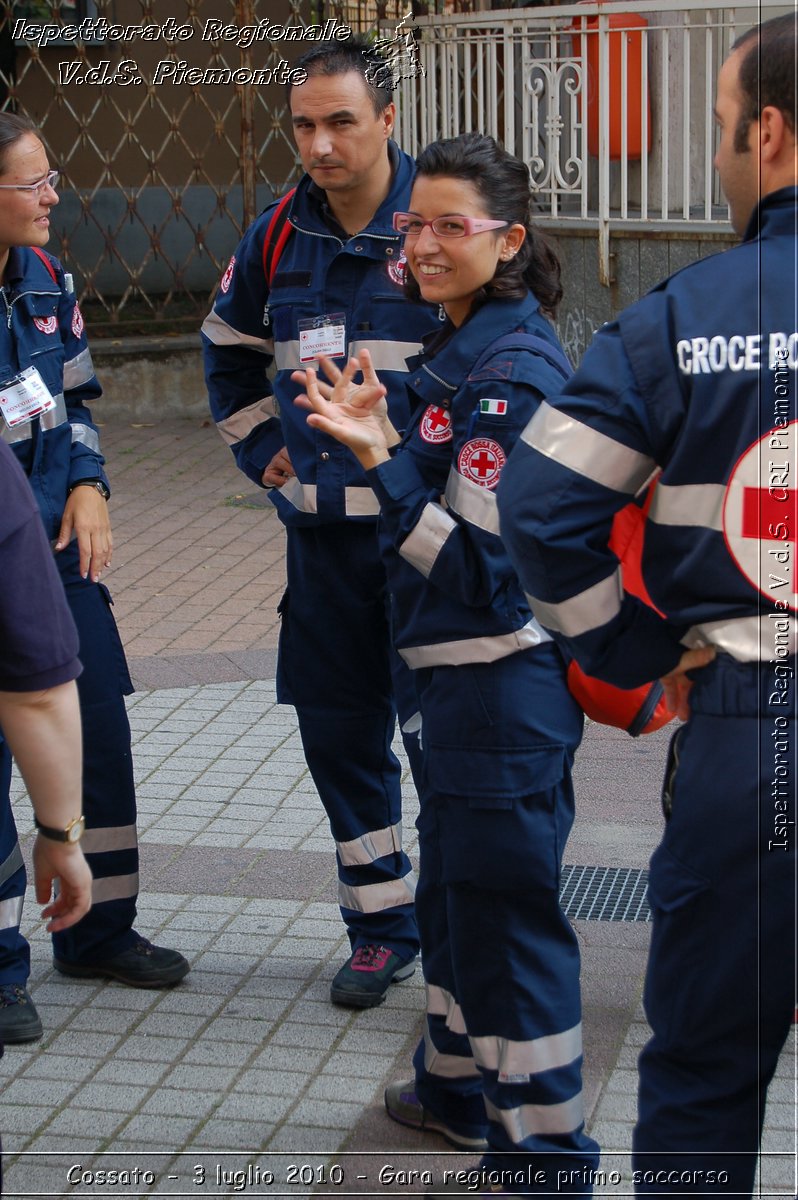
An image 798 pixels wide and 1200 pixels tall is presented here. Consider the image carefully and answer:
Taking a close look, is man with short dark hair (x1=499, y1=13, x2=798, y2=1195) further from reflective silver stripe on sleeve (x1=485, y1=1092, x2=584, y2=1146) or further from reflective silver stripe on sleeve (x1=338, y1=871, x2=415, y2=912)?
reflective silver stripe on sleeve (x1=338, y1=871, x2=415, y2=912)

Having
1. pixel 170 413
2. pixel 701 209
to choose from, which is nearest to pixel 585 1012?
pixel 701 209

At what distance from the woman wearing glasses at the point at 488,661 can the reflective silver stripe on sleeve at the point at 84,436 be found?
1176mm

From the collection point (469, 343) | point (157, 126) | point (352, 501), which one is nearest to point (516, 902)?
point (469, 343)

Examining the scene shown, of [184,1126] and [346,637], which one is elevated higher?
[346,637]

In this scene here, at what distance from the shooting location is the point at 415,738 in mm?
3359

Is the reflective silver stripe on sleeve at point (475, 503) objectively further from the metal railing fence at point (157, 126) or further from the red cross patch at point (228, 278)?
the metal railing fence at point (157, 126)

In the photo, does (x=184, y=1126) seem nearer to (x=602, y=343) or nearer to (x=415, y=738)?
(x=415, y=738)

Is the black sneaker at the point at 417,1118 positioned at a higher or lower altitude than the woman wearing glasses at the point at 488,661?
lower

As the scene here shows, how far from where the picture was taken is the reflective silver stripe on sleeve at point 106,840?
3893mm

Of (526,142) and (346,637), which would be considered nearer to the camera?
(346,637)

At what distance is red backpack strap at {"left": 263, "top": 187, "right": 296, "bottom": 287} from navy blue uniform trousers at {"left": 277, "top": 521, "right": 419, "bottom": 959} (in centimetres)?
66

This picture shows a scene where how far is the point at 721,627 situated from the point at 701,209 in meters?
7.65

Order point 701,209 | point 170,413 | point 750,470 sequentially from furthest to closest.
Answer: point 170,413 → point 701,209 → point 750,470

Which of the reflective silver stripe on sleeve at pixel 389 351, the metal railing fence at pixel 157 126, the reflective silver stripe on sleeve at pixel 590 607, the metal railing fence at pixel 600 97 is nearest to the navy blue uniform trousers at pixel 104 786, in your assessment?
the reflective silver stripe on sleeve at pixel 389 351
